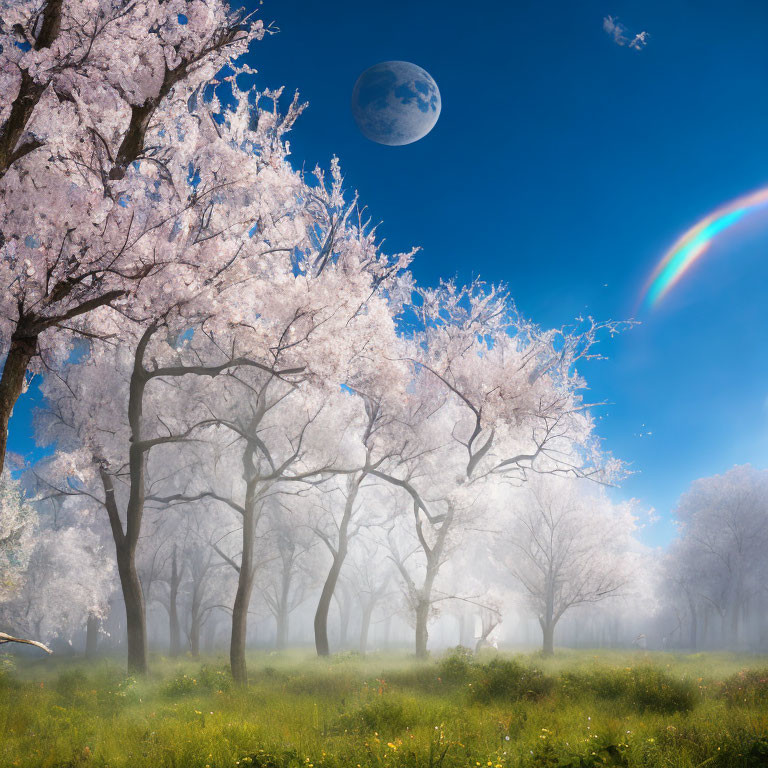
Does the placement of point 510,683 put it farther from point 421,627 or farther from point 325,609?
point 325,609

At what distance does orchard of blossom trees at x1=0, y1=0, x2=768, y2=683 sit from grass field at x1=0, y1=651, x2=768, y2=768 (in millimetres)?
3235

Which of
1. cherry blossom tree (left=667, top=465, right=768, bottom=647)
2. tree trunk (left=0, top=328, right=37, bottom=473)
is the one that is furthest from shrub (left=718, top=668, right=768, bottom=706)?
cherry blossom tree (left=667, top=465, right=768, bottom=647)

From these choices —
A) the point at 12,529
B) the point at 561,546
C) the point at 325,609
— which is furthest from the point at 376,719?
the point at 561,546

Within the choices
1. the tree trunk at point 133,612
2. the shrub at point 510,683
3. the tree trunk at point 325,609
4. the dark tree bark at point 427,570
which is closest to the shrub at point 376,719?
the shrub at point 510,683

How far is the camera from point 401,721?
8.28 m

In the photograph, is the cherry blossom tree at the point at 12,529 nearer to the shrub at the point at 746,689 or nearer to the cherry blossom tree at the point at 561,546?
the cherry blossom tree at the point at 561,546

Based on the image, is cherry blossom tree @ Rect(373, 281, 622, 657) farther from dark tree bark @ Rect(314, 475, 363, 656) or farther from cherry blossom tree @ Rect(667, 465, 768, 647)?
cherry blossom tree @ Rect(667, 465, 768, 647)

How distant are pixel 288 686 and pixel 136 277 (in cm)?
1077

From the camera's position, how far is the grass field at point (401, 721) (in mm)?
6391

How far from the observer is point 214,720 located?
27.6 feet

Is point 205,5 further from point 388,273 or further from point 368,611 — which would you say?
point 368,611

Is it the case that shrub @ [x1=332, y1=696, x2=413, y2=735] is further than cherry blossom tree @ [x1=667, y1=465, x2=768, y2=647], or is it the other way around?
cherry blossom tree @ [x1=667, y1=465, x2=768, y2=647]

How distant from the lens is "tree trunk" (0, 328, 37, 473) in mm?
6684

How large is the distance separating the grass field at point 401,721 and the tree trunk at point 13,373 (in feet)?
15.2
